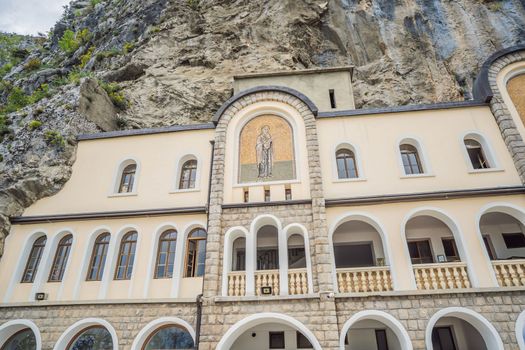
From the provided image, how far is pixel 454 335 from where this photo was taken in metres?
11.4

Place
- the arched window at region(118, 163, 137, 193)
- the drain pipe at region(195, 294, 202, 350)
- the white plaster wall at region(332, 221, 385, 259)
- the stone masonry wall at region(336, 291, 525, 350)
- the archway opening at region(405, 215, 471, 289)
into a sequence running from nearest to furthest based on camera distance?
the stone masonry wall at region(336, 291, 525, 350)
the drain pipe at region(195, 294, 202, 350)
the archway opening at region(405, 215, 471, 289)
the white plaster wall at region(332, 221, 385, 259)
the arched window at region(118, 163, 137, 193)

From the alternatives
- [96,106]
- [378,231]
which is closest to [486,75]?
[378,231]

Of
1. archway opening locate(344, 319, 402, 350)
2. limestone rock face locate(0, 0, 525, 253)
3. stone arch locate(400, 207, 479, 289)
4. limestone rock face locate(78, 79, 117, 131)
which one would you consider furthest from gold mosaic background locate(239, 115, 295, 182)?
limestone rock face locate(78, 79, 117, 131)

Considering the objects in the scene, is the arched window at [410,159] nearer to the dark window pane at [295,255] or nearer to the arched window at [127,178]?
the dark window pane at [295,255]

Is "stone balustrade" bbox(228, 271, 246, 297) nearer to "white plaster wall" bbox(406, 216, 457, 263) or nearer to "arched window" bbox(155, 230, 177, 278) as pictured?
"arched window" bbox(155, 230, 177, 278)

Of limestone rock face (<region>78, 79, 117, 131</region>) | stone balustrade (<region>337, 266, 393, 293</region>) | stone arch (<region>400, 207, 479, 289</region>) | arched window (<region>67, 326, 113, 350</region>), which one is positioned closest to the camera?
stone arch (<region>400, 207, 479, 289</region>)

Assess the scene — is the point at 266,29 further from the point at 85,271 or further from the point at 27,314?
the point at 27,314

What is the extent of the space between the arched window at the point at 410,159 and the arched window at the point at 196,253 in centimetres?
884

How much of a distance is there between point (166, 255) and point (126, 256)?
5.57 ft

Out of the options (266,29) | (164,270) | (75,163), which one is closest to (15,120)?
(75,163)

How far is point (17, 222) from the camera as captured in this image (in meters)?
12.7

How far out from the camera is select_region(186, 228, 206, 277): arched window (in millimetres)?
11305

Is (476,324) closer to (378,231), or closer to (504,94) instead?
(378,231)

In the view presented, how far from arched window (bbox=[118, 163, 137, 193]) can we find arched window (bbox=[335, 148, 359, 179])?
9.24 m
